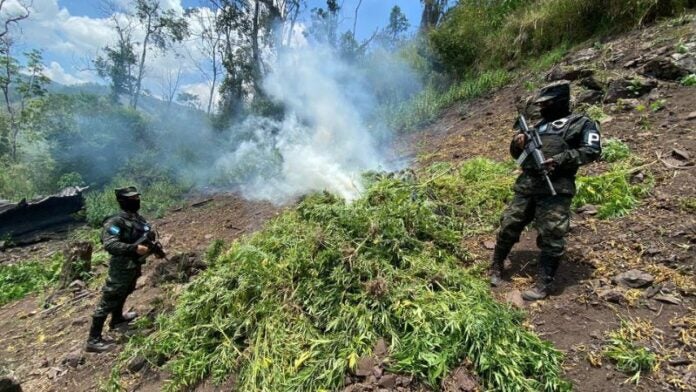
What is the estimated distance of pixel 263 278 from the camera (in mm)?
3275

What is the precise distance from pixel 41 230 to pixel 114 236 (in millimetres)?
8737

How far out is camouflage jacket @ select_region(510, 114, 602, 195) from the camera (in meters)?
2.95

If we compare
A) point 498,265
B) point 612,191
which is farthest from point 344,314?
point 612,191

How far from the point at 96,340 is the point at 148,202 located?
8.81m

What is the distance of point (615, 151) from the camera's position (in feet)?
15.5

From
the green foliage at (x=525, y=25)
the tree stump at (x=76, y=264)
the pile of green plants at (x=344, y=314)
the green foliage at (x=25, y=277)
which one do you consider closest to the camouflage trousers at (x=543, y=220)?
the pile of green plants at (x=344, y=314)

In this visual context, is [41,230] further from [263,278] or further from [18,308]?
[263,278]

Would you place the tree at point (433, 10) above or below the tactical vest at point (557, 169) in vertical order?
above

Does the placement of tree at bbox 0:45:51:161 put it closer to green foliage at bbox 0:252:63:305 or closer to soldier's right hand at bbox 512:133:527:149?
green foliage at bbox 0:252:63:305

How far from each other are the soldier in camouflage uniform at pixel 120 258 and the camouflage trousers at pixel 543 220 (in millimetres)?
3649

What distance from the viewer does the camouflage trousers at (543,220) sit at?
3.02 m

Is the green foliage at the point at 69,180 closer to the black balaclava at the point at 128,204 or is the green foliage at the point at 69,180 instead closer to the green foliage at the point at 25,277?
the green foliage at the point at 25,277

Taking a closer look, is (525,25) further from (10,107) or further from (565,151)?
(10,107)

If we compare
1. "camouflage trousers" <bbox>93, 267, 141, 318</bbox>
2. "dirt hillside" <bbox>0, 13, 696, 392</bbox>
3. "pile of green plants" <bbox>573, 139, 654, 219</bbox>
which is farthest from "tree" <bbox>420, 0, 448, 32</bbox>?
"camouflage trousers" <bbox>93, 267, 141, 318</bbox>
